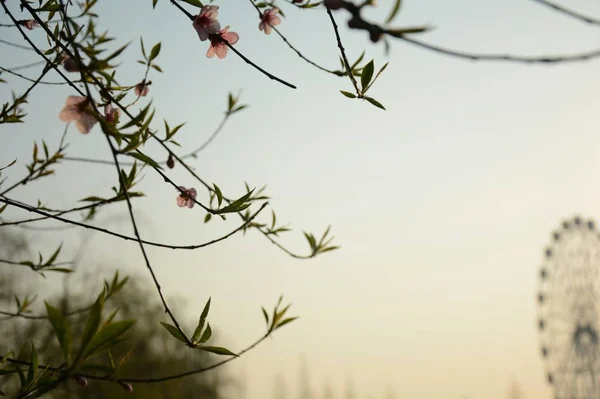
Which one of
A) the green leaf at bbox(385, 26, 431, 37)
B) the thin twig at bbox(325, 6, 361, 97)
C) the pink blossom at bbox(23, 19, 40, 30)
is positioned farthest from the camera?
the pink blossom at bbox(23, 19, 40, 30)

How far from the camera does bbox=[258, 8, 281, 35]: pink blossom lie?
1.22m

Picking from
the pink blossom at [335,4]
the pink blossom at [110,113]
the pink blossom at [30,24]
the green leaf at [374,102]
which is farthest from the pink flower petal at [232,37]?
the pink blossom at [335,4]

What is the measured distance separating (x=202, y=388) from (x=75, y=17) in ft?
38.0

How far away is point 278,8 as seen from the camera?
1.22 m

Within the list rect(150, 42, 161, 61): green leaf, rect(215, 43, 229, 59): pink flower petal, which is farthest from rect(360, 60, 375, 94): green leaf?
rect(150, 42, 161, 61): green leaf

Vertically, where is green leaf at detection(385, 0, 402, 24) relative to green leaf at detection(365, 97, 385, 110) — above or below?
below

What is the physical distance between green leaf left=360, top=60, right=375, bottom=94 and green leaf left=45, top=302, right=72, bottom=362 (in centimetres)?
54

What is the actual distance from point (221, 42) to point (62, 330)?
71cm

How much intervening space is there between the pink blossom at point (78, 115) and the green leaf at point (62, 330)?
1.05 ft

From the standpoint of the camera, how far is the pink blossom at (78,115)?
0.81m

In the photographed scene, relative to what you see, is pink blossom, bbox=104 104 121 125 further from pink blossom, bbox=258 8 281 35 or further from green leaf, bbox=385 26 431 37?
green leaf, bbox=385 26 431 37

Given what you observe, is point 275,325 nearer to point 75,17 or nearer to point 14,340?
point 75,17

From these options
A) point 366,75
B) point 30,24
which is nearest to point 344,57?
point 366,75

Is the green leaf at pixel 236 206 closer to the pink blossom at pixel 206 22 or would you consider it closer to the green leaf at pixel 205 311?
the green leaf at pixel 205 311
